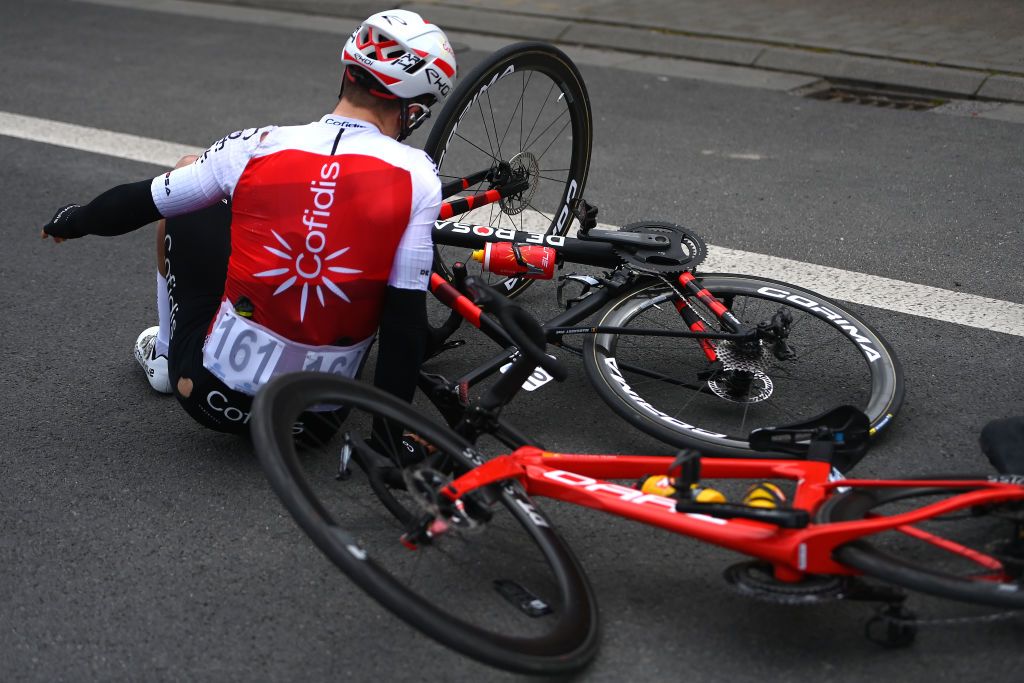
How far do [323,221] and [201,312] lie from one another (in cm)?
74

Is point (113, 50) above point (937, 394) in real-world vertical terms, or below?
below

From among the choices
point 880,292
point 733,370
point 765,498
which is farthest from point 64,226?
point 880,292

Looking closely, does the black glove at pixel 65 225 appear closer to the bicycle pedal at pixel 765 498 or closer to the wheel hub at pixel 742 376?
the wheel hub at pixel 742 376

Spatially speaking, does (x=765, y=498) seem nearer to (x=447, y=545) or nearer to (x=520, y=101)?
(x=447, y=545)

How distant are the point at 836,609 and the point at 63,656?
194 cm

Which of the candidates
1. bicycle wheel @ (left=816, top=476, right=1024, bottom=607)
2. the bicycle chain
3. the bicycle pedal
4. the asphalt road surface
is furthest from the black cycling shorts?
the bicycle chain

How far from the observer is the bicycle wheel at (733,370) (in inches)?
140

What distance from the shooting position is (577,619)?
2650mm

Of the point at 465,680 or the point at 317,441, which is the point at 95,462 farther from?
the point at 465,680

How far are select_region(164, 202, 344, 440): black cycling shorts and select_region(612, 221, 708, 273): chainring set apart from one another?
1152 millimetres

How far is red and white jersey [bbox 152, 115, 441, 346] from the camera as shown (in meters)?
3.09

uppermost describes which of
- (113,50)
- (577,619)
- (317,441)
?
(577,619)

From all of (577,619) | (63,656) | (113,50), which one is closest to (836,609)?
(577,619)

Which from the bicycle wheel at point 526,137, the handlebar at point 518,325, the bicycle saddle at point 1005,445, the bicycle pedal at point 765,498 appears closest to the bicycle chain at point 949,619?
the bicycle pedal at point 765,498
